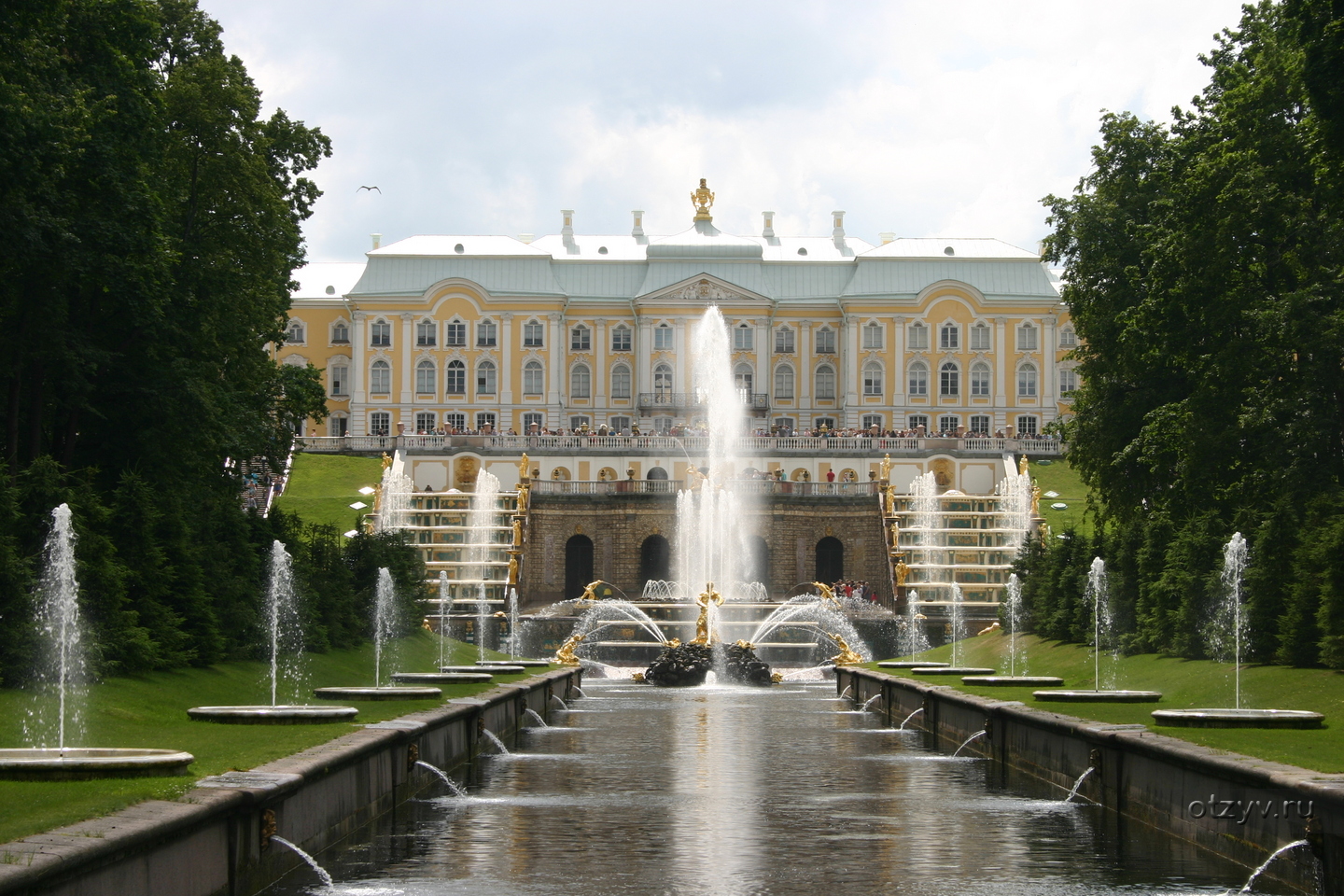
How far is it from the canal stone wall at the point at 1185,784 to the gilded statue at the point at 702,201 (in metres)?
89.9

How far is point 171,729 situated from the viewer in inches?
650

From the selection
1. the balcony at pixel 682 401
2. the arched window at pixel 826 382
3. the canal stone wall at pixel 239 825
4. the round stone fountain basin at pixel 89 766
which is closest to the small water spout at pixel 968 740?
the canal stone wall at pixel 239 825

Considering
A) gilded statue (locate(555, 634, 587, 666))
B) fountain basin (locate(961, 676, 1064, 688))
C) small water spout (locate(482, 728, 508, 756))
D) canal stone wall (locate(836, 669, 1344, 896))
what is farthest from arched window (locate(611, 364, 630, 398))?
canal stone wall (locate(836, 669, 1344, 896))

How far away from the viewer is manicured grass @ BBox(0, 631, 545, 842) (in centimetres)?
1030

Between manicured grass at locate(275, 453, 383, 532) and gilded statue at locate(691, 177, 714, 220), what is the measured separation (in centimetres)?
3293

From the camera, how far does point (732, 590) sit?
62.8 m

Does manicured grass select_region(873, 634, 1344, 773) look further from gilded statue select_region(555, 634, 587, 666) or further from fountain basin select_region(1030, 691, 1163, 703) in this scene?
gilded statue select_region(555, 634, 587, 666)

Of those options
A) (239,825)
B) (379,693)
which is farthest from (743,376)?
(239,825)

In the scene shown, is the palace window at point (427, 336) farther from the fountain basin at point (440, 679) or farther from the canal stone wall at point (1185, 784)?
the canal stone wall at point (1185, 784)

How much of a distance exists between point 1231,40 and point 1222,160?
21.9ft

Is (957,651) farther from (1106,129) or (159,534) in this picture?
(159,534)

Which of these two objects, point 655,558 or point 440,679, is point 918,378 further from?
point 440,679

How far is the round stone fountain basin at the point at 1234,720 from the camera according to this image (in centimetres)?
1717

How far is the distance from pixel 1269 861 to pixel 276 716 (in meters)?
9.60
